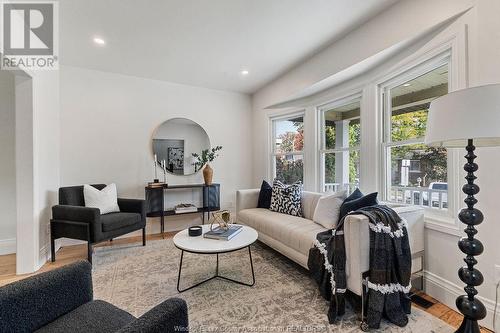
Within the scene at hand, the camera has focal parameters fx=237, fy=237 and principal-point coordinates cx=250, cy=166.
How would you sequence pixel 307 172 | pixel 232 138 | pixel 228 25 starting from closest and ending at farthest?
pixel 228 25 < pixel 307 172 < pixel 232 138

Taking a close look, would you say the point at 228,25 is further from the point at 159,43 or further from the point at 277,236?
the point at 277,236

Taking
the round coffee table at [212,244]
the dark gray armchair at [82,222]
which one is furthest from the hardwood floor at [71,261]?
the round coffee table at [212,244]

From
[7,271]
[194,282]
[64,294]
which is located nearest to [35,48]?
[7,271]

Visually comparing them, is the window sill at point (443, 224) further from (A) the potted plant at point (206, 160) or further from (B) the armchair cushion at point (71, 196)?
(B) the armchair cushion at point (71, 196)

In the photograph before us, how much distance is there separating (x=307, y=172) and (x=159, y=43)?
105 inches

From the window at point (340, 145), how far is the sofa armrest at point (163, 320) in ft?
8.87

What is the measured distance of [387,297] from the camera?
5.45 ft

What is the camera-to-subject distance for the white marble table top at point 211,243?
1939 mm

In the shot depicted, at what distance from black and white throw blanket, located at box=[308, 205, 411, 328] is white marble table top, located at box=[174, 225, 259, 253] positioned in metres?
0.75

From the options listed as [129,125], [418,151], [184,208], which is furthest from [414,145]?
[129,125]

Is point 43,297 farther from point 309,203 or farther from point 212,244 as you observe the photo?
point 309,203

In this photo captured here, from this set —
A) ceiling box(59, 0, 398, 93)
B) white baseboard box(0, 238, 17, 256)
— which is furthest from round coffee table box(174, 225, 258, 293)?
white baseboard box(0, 238, 17, 256)

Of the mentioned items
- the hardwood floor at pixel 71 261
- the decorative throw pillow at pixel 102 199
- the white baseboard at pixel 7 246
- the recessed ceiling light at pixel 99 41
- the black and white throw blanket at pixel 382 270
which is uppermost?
the recessed ceiling light at pixel 99 41

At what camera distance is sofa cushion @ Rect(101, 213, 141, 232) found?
9.05 ft
